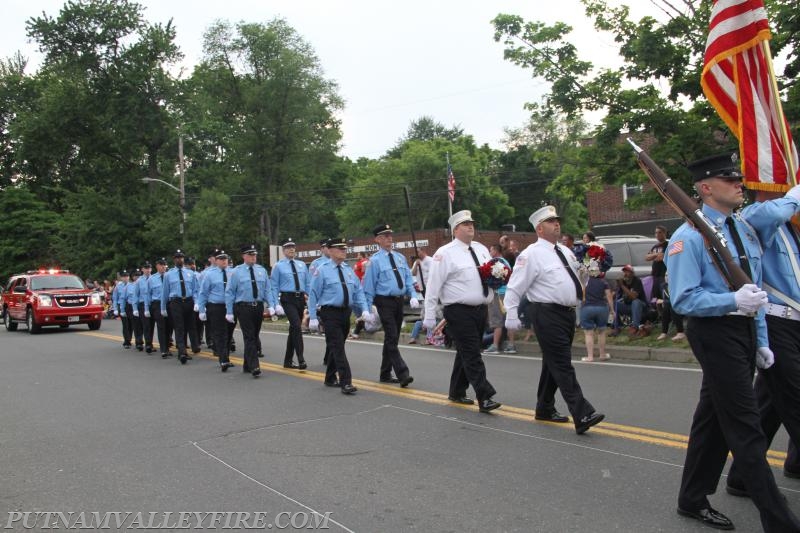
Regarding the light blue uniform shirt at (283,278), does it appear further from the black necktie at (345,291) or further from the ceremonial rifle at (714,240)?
the ceremonial rifle at (714,240)

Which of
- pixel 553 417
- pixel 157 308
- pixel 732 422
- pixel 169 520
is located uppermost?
pixel 157 308

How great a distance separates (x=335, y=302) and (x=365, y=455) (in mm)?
3572

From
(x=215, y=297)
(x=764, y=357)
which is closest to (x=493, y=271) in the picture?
(x=764, y=357)

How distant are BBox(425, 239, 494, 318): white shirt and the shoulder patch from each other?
3.27 meters

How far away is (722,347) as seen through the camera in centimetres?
379

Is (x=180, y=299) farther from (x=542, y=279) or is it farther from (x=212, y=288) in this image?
(x=542, y=279)

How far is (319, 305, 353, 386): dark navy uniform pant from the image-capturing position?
895 centimetres

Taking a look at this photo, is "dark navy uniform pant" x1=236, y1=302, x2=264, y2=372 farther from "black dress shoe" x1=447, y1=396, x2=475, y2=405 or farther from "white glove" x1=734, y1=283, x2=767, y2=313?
"white glove" x1=734, y1=283, x2=767, y2=313

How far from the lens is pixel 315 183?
54.2 metres

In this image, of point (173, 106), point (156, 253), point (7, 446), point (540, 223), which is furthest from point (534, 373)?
point (173, 106)

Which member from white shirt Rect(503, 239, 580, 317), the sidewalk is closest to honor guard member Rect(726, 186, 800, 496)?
white shirt Rect(503, 239, 580, 317)

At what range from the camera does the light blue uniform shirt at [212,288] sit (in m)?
12.7

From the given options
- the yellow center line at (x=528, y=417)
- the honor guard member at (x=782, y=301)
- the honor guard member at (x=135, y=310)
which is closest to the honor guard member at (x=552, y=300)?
the yellow center line at (x=528, y=417)

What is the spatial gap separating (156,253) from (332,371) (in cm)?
3446
